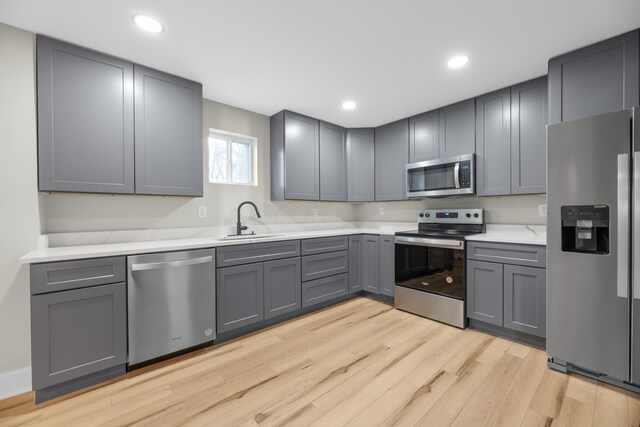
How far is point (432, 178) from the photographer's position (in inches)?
126

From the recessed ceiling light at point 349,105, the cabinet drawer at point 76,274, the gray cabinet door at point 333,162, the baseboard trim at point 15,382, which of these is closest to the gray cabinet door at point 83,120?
the cabinet drawer at point 76,274

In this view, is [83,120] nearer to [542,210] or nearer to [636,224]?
[636,224]

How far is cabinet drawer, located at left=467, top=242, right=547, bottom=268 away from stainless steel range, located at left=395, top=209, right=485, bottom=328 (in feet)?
0.39

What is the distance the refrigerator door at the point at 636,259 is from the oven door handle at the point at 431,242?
113 centimetres

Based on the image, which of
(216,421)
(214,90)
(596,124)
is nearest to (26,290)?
(216,421)

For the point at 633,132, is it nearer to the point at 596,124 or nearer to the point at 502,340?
the point at 596,124

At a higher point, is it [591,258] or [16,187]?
[16,187]

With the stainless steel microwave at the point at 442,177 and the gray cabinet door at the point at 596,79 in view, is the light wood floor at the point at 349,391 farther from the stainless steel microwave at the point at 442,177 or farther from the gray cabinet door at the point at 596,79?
the gray cabinet door at the point at 596,79

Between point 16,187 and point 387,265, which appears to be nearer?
point 16,187

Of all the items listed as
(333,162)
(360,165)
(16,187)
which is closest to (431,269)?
(360,165)

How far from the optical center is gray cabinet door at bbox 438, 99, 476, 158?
2961mm

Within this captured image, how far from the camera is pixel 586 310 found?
6.00 ft

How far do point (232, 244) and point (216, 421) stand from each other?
4.23 ft

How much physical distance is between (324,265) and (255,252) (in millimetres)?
935
